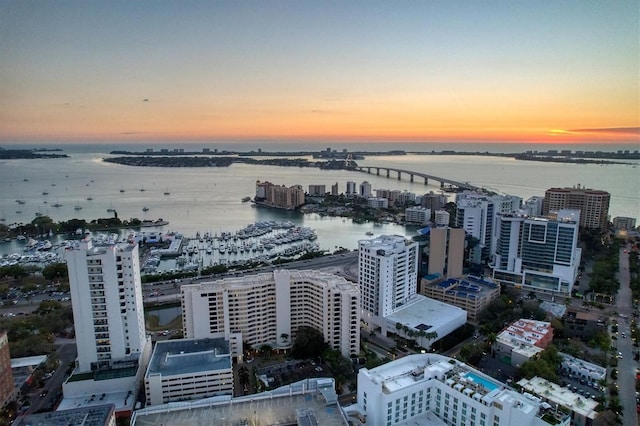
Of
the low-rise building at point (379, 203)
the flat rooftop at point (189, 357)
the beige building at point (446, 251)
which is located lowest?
the low-rise building at point (379, 203)

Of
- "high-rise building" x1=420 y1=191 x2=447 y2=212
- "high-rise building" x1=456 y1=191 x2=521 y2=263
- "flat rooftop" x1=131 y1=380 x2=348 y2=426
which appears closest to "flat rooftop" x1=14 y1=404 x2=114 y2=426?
"flat rooftop" x1=131 y1=380 x2=348 y2=426

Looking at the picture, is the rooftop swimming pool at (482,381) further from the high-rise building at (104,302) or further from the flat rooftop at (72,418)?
the high-rise building at (104,302)

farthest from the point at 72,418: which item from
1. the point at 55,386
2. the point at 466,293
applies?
the point at 466,293

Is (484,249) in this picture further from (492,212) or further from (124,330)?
(124,330)

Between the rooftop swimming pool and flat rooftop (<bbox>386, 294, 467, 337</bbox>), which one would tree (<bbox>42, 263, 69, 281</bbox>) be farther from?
the rooftop swimming pool

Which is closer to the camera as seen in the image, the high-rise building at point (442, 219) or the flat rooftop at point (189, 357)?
the flat rooftop at point (189, 357)

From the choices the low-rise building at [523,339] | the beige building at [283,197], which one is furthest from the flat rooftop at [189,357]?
the beige building at [283,197]
